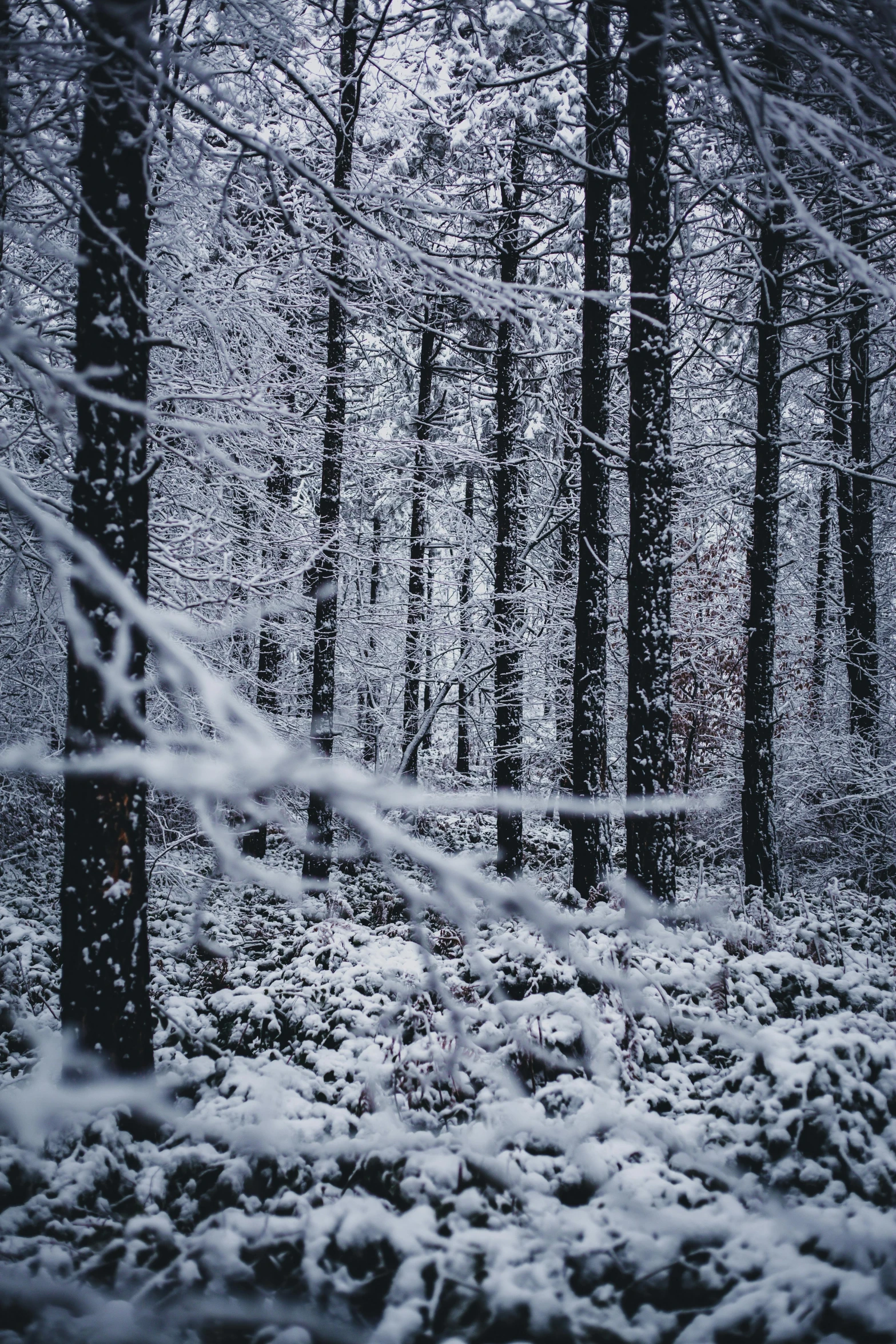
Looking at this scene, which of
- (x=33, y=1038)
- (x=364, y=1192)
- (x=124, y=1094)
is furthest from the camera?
(x=33, y=1038)

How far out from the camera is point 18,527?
546 cm

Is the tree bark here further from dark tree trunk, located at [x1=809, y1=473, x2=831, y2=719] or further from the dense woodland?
dark tree trunk, located at [x1=809, y1=473, x2=831, y2=719]

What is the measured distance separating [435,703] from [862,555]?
8.51m

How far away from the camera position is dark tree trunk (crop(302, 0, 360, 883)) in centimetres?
941

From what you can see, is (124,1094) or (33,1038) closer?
(124,1094)

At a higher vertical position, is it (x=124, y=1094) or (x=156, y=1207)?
(x=124, y=1094)

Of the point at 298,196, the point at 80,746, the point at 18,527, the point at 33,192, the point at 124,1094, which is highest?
the point at 298,196

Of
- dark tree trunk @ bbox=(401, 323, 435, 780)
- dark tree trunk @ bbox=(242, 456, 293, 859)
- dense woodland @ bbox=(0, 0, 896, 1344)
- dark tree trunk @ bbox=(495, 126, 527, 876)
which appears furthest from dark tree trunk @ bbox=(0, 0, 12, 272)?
dark tree trunk @ bbox=(495, 126, 527, 876)

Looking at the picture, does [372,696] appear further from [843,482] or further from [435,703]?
[843,482]

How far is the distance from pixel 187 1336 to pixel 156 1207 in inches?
30.5

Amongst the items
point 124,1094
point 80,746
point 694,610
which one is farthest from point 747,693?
point 124,1094

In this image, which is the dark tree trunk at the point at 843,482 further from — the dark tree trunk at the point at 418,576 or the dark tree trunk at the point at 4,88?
the dark tree trunk at the point at 4,88

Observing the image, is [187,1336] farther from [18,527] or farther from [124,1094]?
[18,527]

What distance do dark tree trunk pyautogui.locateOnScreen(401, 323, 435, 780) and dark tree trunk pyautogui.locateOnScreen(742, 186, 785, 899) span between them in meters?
4.91
